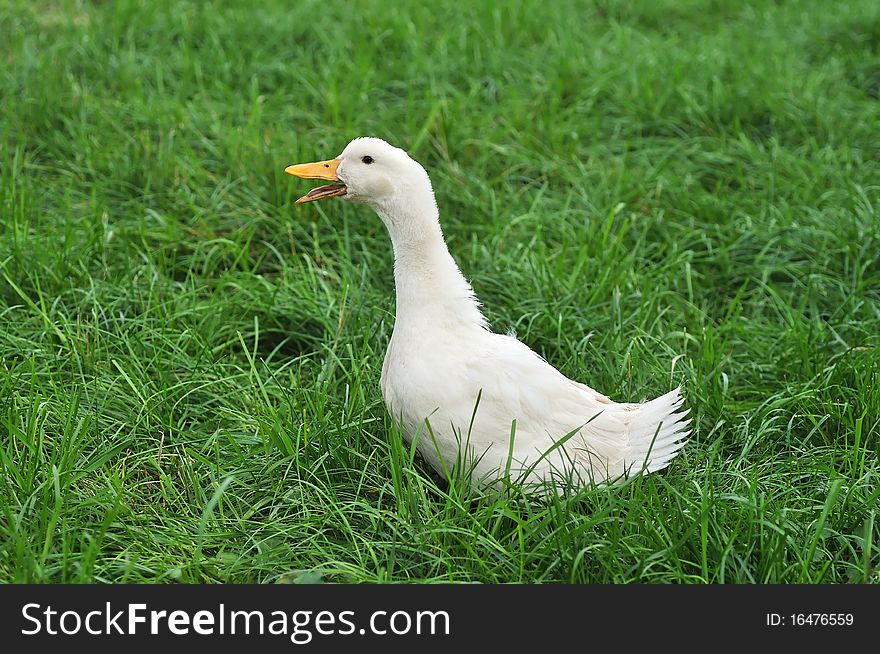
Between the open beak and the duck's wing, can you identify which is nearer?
the duck's wing

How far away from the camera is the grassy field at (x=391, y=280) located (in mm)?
2652

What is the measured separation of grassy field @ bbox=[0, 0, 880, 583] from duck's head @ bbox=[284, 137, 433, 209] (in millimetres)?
588

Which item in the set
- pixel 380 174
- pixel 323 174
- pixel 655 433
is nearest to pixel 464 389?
pixel 655 433

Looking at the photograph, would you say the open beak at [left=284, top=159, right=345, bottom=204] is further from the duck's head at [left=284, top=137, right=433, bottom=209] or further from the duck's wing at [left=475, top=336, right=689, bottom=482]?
the duck's wing at [left=475, top=336, right=689, bottom=482]

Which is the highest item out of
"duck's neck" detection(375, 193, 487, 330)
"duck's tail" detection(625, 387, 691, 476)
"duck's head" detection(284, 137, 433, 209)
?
"duck's head" detection(284, 137, 433, 209)

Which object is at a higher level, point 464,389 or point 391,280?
point 391,280

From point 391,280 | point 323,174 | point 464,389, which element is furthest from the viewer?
point 391,280

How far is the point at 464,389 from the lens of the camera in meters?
2.88

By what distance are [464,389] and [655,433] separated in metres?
0.57

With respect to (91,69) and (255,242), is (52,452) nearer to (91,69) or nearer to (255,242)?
(255,242)

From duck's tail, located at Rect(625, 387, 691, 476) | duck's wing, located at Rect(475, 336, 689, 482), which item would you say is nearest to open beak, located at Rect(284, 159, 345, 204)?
duck's wing, located at Rect(475, 336, 689, 482)

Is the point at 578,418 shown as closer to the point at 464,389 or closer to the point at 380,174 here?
the point at 464,389

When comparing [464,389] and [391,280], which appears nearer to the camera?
[464,389]

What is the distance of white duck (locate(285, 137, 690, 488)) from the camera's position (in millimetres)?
2855
